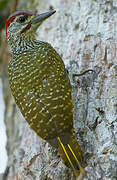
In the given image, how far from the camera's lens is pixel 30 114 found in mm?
3293

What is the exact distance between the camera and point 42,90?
11.2 ft

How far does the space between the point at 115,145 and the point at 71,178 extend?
499mm

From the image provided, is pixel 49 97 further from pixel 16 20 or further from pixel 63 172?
pixel 16 20

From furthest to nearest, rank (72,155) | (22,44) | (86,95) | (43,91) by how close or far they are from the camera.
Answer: (22,44), (86,95), (43,91), (72,155)

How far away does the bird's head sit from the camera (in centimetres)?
432

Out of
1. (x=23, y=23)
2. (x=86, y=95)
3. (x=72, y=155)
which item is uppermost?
(x=23, y=23)

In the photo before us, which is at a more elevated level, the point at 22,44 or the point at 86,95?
the point at 22,44

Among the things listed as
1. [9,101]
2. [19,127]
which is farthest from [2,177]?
[9,101]

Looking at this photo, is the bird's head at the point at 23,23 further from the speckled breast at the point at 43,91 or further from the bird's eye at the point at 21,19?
the speckled breast at the point at 43,91

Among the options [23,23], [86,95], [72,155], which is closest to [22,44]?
[23,23]

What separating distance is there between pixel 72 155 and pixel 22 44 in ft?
5.76

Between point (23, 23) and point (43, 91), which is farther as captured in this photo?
point (23, 23)

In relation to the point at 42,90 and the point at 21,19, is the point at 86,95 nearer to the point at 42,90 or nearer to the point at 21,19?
the point at 42,90

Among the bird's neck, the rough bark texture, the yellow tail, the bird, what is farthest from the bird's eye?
the yellow tail
